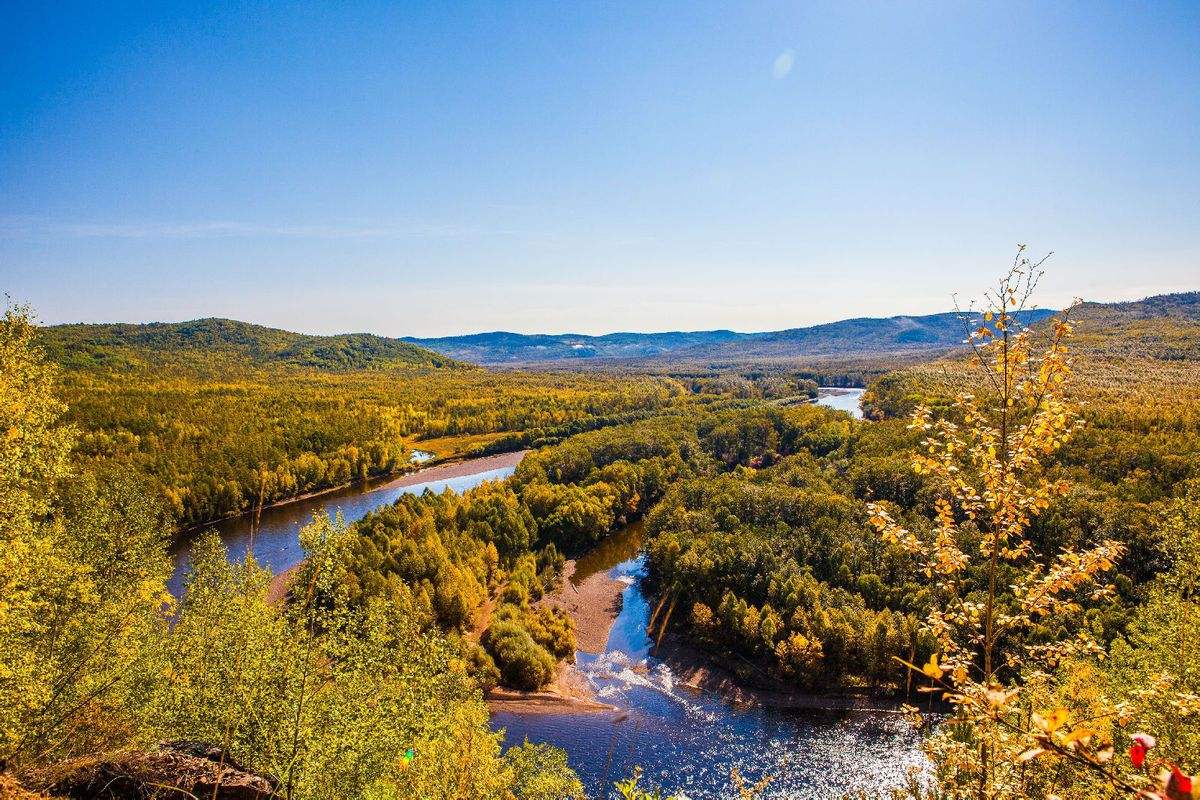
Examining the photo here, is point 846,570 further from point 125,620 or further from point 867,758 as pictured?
point 125,620

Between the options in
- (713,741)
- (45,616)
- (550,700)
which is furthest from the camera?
(550,700)

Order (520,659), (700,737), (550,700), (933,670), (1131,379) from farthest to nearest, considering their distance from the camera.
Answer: (1131,379)
(520,659)
(550,700)
(700,737)
(933,670)

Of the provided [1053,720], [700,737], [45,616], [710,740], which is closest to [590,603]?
[700,737]

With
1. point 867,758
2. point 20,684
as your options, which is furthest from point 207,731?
point 867,758

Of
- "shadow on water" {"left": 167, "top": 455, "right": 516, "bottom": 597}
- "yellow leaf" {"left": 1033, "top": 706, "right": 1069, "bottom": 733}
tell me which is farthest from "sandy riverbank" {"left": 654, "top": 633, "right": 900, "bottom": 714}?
"yellow leaf" {"left": 1033, "top": 706, "right": 1069, "bottom": 733}

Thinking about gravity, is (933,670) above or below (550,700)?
above

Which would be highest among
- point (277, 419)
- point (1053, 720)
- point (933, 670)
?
point (1053, 720)

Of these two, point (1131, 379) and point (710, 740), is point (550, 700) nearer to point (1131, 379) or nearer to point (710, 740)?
point (710, 740)

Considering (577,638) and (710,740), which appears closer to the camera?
(710,740)

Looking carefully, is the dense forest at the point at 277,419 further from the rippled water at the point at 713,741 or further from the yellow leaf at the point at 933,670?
the yellow leaf at the point at 933,670

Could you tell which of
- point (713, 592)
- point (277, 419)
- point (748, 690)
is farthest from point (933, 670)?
point (277, 419)
